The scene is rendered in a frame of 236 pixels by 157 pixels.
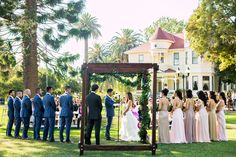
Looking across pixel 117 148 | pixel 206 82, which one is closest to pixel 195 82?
pixel 206 82

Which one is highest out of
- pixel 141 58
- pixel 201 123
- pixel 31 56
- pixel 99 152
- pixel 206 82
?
pixel 141 58

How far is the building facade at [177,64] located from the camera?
168 feet

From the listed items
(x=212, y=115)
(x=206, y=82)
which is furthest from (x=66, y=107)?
(x=206, y=82)

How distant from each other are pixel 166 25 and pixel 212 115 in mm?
69489

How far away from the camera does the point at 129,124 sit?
16094 millimetres

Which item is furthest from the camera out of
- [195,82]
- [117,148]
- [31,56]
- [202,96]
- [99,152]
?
[195,82]

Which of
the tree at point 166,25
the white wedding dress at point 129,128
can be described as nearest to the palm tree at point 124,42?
the tree at point 166,25

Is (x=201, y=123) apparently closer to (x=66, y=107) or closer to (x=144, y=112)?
(x=144, y=112)

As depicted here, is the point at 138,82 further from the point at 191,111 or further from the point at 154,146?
the point at 154,146

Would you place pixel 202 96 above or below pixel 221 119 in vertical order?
above

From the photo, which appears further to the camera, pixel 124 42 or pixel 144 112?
pixel 124 42

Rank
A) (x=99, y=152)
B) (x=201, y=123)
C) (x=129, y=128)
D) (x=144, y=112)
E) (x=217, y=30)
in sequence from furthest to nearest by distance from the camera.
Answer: (x=217, y=30)
(x=129, y=128)
(x=201, y=123)
(x=144, y=112)
(x=99, y=152)

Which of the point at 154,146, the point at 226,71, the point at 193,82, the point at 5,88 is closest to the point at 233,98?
the point at 226,71

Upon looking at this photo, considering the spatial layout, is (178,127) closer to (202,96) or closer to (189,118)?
(189,118)
